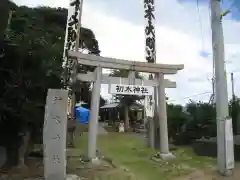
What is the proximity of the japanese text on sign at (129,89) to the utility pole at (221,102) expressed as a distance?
103 inches

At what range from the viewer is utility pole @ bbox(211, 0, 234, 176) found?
7.54 m

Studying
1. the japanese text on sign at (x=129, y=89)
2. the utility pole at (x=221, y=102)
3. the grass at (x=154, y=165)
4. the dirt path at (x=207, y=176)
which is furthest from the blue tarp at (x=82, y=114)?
the utility pole at (x=221, y=102)

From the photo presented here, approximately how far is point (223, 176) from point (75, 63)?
549 centimetres

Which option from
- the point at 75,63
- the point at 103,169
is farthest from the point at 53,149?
the point at 75,63

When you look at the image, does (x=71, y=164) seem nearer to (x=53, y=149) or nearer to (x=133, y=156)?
(x=53, y=149)

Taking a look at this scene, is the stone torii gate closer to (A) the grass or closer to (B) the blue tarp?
(A) the grass

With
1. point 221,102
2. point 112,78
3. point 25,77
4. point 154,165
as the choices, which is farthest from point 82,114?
point 221,102

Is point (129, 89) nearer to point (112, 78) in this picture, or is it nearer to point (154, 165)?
point (112, 78)

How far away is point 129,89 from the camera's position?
9.63 meters

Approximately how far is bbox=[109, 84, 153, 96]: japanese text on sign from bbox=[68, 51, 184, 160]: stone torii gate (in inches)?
6.1

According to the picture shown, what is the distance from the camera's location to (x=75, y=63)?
9242mm

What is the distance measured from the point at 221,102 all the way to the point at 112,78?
3522 mm

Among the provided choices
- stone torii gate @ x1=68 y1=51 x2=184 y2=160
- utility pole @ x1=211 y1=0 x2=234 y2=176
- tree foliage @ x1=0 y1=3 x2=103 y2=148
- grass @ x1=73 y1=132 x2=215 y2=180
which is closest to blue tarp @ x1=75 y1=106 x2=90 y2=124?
grass @ x1=73 y1=132 x2=215 y2=180

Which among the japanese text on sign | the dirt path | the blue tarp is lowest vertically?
the dirt path
